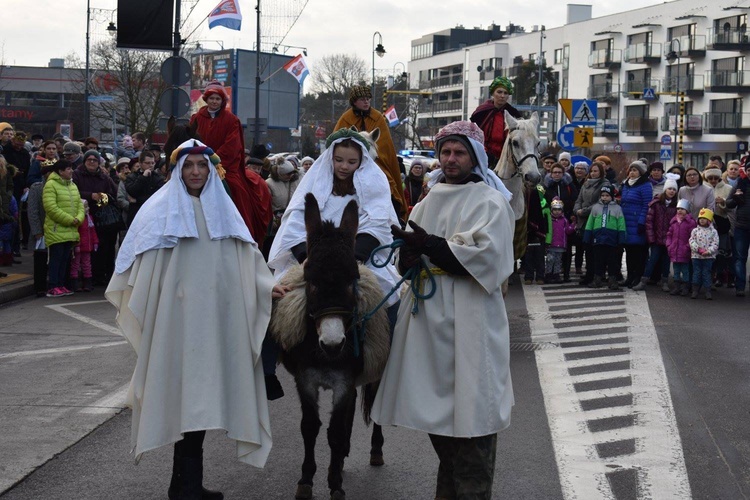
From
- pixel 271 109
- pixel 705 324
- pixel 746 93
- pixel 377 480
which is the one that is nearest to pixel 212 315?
pixel 377 480

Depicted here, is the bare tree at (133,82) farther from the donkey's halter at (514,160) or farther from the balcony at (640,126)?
the balcony at (640,126)

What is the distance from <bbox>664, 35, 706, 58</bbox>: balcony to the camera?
78.2 m

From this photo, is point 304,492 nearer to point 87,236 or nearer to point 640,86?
point 87,236

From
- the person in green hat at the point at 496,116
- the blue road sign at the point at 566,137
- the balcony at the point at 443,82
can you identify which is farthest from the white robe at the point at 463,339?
the balcony at the point at 443,82

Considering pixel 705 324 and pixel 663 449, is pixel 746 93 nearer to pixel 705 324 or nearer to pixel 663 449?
pixel 705 324

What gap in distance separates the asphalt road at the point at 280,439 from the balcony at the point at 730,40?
68.0m

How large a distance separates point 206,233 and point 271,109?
4243cm

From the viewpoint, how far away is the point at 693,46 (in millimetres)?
78750

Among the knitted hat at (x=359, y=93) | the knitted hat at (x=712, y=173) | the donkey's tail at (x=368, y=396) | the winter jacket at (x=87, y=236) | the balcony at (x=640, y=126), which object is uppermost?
the balcony at (x=640, y=126)

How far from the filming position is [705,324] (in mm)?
13430

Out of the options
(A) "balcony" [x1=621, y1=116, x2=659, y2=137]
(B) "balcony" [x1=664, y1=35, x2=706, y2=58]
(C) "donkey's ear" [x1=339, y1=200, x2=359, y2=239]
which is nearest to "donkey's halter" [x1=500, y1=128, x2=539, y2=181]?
(C) "donkey's ear" [x1=339, y1=200, x2=359, y2=239]

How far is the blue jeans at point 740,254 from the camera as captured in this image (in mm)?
16266

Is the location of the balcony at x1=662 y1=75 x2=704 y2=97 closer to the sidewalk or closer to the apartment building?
the apartment building

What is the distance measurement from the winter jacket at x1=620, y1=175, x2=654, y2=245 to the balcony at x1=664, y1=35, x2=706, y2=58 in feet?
214
